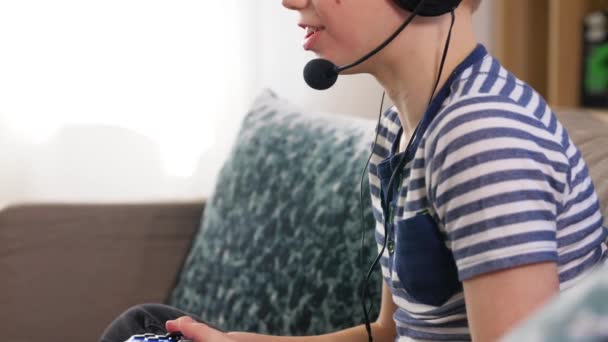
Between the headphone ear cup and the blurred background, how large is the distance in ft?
4.59

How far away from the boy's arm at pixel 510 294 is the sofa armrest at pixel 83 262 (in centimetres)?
112

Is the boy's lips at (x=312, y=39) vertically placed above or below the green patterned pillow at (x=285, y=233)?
above

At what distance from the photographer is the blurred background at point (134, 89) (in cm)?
220

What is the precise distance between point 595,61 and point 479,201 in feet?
5.76

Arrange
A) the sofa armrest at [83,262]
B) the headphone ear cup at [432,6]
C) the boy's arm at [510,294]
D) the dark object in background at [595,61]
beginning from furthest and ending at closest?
the dark object in background at [595,61] < the sofa armrest at [83,262] < the headphone ear cup at [432,6] < the boy's arm at [510,294]

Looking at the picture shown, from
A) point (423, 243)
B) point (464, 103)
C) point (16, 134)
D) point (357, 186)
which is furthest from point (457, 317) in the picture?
point (16, 134)

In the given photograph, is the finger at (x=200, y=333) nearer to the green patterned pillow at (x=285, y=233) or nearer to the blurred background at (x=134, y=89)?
the green patterned pillow at (x=285, y=233)

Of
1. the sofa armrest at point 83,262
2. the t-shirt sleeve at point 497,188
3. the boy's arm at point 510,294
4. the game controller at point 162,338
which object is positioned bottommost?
the sofa armrest at point 83,262

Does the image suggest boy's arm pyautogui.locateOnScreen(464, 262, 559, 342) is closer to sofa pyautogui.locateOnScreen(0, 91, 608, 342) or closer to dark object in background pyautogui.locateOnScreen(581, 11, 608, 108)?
sofa pyautogui.locateOnScreen(0, 91, 608, 342)

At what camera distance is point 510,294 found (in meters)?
0.74

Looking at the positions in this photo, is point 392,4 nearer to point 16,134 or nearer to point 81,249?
Result: point 81,249

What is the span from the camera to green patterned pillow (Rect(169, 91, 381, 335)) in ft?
4.76

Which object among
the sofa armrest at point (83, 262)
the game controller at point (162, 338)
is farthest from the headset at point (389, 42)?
the sofa armrest at point (83, 262)

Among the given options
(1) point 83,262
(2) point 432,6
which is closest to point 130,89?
(1) point 83,262
